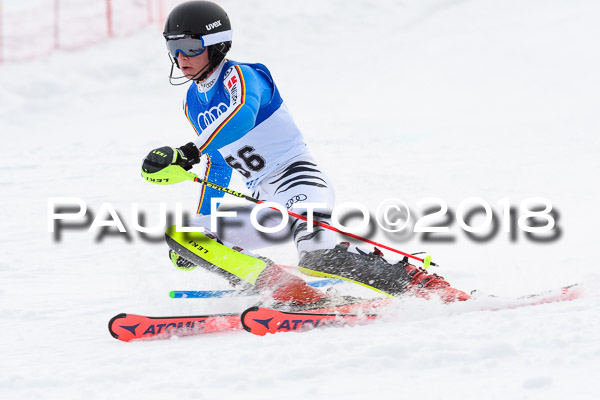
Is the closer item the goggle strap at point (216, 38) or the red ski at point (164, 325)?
the red ski at point (164, 325)

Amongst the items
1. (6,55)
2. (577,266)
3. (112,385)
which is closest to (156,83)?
(6,55)

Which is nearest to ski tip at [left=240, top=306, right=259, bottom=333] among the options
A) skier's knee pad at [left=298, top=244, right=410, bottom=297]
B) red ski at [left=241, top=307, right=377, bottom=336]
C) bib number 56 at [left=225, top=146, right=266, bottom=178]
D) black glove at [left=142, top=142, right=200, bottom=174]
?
red ski at [left=241, top=307, right=377, bottom=336]

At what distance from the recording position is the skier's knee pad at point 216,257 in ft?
13.0

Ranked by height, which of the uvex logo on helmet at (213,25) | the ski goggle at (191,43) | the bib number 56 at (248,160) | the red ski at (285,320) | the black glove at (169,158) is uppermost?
the uvex logo on helmet at (213,25)

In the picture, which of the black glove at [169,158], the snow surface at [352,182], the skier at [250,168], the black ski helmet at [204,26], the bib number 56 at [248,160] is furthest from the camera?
the bib number 56 at [248,160]

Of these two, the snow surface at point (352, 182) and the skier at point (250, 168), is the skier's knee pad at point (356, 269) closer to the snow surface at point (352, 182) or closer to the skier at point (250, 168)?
the skier at point (250, 168)

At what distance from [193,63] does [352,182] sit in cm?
435

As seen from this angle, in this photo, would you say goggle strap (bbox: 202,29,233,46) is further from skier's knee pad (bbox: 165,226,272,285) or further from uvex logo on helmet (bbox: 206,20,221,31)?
skier's knee pad (bbox: 165,226,272,285)

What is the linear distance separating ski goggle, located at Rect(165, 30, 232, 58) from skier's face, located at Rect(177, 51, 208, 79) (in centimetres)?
2

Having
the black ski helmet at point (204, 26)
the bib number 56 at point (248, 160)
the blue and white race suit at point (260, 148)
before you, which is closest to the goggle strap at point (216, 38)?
the black ski helmet at point (204, 26)

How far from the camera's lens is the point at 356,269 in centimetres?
395

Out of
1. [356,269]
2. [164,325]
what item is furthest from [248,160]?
[164,325]

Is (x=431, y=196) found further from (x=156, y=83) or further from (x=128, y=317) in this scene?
(x=156, y=83)

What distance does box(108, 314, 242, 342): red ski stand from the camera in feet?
12.3
